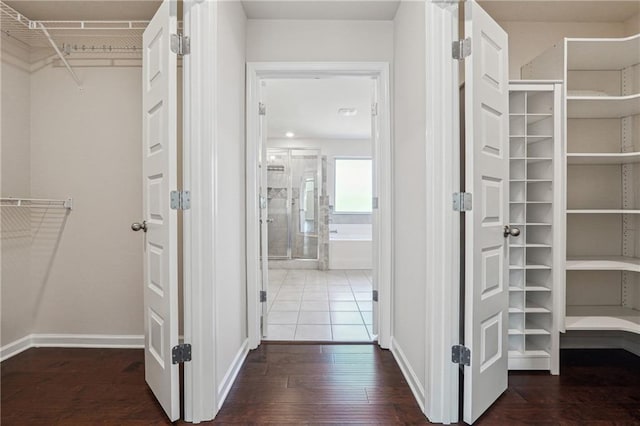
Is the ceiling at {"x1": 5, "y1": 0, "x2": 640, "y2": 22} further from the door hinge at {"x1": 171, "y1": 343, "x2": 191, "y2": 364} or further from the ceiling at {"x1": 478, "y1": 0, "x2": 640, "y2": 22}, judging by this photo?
the door hinge at {"x1": 171, "y1": 343, "x2": 191, "y2": 364}

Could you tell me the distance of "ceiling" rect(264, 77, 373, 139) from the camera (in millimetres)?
3660

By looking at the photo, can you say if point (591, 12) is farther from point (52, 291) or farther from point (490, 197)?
point (52, 291)

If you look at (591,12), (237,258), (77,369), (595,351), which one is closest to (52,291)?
(77,369)

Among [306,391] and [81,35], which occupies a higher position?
[81,35]

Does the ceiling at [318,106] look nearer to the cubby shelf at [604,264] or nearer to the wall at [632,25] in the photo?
the wall at [632,25]

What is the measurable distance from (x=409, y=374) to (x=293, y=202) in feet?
14.4

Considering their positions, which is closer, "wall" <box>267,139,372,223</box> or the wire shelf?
the wire shelf

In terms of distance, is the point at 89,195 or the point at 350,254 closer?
the point at 89,195

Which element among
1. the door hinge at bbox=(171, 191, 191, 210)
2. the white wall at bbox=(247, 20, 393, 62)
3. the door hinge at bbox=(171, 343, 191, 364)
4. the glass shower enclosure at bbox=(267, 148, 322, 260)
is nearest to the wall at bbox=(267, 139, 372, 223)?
the glass shower enclosure at bbox=(267, 148, 322, 260)

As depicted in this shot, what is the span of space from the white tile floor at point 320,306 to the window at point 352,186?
1818 mm

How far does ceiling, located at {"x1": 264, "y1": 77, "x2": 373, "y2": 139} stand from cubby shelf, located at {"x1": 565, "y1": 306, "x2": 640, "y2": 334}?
2352mm

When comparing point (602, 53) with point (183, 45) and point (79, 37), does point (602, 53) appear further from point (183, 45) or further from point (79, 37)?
point (79, 37)

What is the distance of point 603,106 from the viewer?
223cm

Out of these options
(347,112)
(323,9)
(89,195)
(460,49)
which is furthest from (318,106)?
(460,49)
